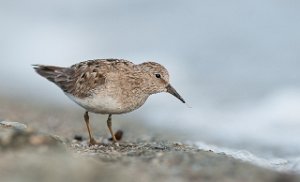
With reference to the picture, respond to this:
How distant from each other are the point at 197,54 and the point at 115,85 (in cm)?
886

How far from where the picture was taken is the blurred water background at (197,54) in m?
11.4

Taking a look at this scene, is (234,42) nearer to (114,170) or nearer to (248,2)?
(248,2)

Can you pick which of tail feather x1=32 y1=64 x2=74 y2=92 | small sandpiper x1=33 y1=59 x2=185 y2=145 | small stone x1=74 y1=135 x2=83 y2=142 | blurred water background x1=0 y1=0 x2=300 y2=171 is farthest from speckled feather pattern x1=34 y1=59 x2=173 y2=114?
blurred water background x1=0 y1=0 x2=300 y2=171

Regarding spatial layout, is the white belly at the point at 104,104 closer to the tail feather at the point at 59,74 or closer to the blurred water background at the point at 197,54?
the tail feather at the point at 59,74

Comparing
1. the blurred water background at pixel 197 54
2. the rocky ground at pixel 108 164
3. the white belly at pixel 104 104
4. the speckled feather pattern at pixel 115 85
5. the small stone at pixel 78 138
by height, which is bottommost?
the rocky ground at pixel 108 164

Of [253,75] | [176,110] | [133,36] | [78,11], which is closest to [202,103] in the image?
[176,110]

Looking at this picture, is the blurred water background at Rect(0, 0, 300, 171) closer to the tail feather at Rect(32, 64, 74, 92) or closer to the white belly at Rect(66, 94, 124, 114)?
the white belly at Rect(66, 94, 124, 114)

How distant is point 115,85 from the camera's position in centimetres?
828

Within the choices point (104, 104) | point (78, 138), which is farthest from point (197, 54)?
point (104, 104)

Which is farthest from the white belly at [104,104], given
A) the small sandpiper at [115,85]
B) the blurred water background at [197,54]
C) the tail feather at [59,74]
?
the blurred water background at [197,54]

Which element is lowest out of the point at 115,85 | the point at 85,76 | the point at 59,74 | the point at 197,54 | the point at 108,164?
the point at 108,164

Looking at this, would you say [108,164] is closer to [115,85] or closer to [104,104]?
[104,104]

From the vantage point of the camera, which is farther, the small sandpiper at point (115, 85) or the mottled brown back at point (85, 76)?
the mottled brown back at point (85, 76)

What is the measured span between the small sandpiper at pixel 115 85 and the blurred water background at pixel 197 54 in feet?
4.24
